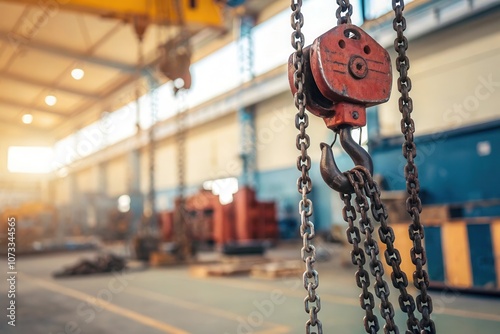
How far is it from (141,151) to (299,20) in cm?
1921

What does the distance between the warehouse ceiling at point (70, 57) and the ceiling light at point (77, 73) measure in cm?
17

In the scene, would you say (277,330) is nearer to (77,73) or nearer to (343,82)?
(343,82)

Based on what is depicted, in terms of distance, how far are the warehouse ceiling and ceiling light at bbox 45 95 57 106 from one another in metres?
0.18

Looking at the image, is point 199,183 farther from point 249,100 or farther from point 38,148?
point 38,148

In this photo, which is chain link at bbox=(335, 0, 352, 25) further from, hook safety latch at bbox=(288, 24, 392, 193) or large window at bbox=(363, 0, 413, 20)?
large window at bbox=(363, 0, 413, 20)

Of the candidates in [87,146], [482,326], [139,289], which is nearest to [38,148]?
[87,146]

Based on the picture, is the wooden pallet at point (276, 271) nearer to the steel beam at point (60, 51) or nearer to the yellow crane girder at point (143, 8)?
the yellow crane girder at point (143, 8)

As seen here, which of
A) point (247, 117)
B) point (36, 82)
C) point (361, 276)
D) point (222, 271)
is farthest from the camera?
point (36, 82)

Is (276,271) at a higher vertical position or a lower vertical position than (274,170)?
lower

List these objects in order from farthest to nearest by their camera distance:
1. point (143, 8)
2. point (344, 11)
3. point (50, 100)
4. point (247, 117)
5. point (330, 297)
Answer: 1. point (50, 100)
2. point (247, 117)
3. point (143, 8)
4. point (330, 297)
5. point (344, 11)

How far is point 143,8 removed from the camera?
7324 millimetres

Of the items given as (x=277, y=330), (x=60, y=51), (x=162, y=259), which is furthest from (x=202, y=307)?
(x=60, y=51)

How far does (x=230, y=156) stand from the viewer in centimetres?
1462

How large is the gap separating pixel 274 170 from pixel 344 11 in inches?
456
